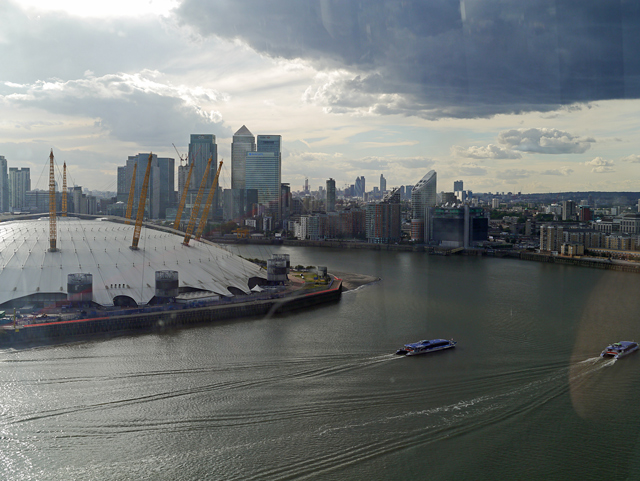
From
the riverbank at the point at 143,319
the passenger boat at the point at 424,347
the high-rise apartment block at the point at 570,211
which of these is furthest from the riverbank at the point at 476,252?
the high-rise apartment block at the point at 570,211

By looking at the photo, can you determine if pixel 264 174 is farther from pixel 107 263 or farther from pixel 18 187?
pixel 107 263

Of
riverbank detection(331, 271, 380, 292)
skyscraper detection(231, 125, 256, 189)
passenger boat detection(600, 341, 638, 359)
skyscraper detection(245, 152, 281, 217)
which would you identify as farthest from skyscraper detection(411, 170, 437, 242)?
skyscraper detection(231, 125, 256, 189)

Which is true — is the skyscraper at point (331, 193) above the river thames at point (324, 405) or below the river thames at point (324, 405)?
above

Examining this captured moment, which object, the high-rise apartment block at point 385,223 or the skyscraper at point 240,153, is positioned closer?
the high-rise apartment block at point 385,223

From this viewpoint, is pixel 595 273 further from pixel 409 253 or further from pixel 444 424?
pixel 444 424

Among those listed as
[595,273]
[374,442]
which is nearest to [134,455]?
[374,442]

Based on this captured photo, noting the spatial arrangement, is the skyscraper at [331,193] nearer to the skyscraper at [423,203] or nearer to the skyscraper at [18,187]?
the skyscraper at [423,203]

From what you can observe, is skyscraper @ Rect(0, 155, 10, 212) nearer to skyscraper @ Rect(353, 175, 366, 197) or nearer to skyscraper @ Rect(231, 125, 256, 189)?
skyscraper @ Rect(231, 125, 256, 189)
